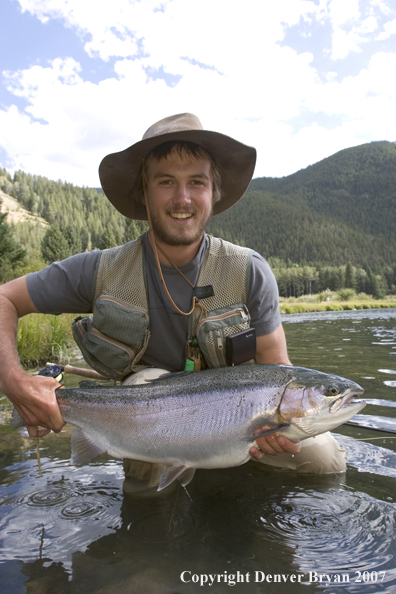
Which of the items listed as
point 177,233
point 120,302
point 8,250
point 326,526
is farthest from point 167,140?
point 8,250

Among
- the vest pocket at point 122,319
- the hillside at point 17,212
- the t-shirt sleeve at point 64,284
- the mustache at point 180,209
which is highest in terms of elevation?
the hillside at point 17,212

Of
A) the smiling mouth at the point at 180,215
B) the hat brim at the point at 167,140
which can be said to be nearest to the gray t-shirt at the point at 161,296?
the smiling mouth at the point at 180,215

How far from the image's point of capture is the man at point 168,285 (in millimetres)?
3691

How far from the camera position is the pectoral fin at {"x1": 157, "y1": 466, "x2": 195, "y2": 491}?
2.85m

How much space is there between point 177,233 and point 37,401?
5.79 feet

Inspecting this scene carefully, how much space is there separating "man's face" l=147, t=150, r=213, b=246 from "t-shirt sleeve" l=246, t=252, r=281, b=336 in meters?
0.63

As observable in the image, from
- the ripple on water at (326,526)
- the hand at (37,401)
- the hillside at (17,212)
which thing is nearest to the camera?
the ripple on water at (326,526)

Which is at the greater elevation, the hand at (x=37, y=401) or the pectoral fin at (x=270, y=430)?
the hand at (x=37, y=401)

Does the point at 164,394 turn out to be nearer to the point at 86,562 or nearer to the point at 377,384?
the point at 86,562

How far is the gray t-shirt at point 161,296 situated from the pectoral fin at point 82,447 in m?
1.04

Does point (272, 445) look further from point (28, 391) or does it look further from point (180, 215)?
point (180, 215)

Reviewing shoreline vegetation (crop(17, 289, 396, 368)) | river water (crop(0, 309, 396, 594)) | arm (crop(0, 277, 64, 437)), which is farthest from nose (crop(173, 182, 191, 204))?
shoreline vegetation (crop(17, 289, 396, 368))

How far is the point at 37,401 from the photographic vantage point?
299 cm

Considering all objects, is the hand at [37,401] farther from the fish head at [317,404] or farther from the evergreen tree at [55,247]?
the evergreen tree at [55,247]
